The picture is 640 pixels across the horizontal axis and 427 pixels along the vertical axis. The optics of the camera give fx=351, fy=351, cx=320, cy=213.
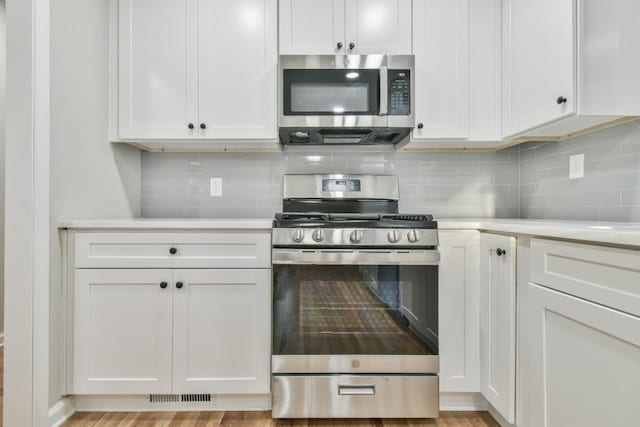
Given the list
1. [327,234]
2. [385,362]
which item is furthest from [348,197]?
[385,362]

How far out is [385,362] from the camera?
1.58 metres

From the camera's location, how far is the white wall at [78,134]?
1524mm

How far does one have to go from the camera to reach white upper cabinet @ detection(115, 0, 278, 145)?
73.6 inches

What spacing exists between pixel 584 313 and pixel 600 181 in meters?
0.89

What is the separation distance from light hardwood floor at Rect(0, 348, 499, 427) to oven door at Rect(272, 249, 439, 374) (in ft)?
0.78

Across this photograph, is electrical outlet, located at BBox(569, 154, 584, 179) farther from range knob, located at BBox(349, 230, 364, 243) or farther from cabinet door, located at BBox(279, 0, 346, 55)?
cabinet door, located at BBox(279, 0, 346, 55)

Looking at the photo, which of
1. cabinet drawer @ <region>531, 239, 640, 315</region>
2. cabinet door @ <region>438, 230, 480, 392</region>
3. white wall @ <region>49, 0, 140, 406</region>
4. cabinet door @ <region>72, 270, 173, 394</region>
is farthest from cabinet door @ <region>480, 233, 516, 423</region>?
white wall @ <region>49, 0, 140, 406</region>

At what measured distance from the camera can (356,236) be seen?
156 cm

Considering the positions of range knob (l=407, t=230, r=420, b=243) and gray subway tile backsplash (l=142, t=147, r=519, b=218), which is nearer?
range knob (l=407, t=230, r=420, b=243)

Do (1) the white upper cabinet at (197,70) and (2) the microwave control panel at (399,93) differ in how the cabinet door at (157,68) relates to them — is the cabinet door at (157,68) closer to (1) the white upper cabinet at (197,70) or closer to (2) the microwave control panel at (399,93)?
(1) the white upper cabinet at (197,70)

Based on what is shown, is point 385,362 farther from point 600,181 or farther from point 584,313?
point 600,181

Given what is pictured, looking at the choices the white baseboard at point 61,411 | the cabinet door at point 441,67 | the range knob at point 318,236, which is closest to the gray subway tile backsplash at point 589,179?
the cabinet door at point 441,67

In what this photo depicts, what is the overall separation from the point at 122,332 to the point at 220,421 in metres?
0.60

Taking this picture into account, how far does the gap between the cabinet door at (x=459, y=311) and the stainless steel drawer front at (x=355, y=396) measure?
0.47 ft
